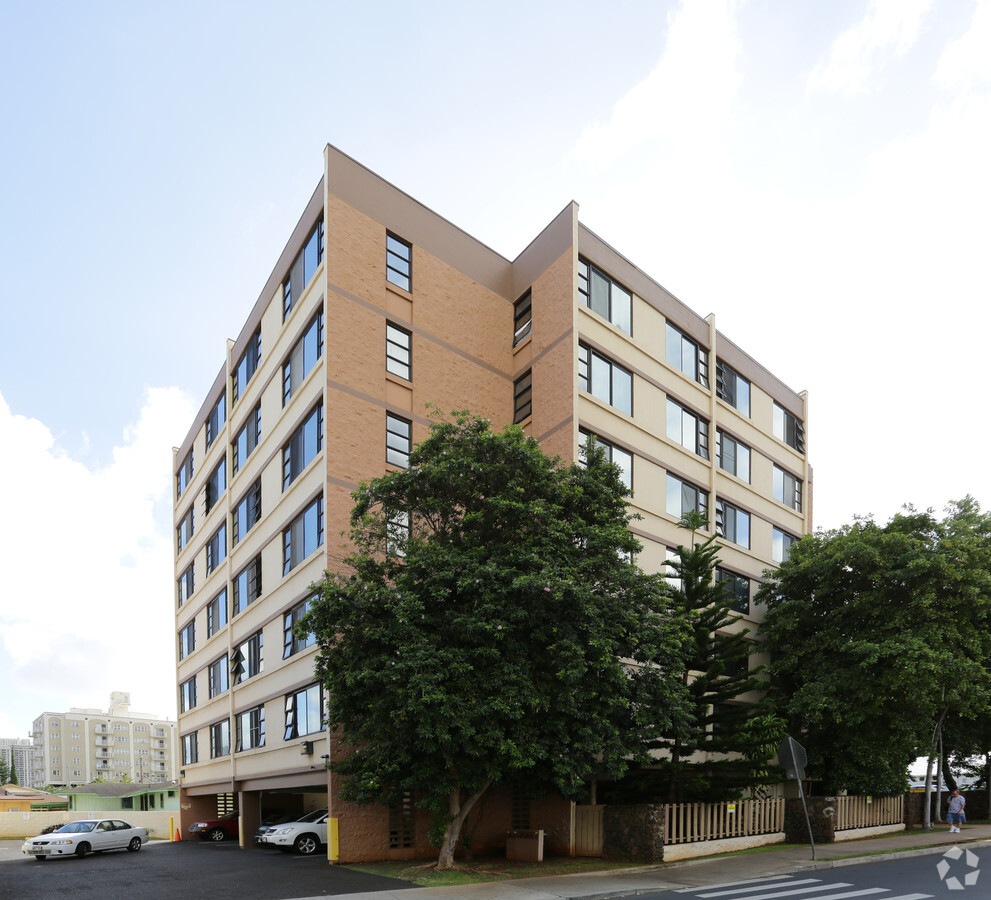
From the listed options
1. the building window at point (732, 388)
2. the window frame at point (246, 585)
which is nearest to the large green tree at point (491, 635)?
the window frame at point (246, 585)

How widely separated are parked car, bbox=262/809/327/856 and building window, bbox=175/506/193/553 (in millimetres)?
21676

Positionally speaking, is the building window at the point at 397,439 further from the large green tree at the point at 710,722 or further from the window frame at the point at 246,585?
the large green tree at the point at 710,722

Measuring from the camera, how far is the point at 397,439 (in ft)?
86.8

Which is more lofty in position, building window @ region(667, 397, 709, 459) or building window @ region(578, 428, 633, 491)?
building window @ region(667, 397, 709, 459)

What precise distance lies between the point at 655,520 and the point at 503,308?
9292mm

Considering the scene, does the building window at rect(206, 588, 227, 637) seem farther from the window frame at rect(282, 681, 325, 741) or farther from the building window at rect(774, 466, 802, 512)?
the building window at rect(774, 466, 802, 512)

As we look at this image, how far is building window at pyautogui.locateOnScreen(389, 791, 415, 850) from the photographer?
22797mm

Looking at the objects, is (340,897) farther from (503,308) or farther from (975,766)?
(975,766)

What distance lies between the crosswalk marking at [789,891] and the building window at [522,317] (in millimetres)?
18534

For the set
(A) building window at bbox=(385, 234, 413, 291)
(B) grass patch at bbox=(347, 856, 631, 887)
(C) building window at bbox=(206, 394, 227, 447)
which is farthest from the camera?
(C) building window at bbox=(206, 394, 227, 447)

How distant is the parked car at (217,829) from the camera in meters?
35.5

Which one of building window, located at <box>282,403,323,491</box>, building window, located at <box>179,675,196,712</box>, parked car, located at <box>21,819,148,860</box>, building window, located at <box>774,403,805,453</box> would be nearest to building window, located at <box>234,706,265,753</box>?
parked car, located at <box>21,819,148,860</box>

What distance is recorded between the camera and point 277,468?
97.2ft

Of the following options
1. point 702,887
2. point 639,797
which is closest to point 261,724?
point 639,797
